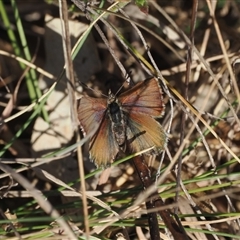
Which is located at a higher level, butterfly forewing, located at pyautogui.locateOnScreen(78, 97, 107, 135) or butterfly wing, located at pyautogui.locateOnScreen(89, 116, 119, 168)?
butterfly forewing, located at pyautogui.locateOnScreen(78, 97, 107, 135)

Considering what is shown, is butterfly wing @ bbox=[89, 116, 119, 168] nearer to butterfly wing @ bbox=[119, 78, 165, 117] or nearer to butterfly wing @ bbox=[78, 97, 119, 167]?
butterfly wing @ bbox=[78, 97, 119, 167]

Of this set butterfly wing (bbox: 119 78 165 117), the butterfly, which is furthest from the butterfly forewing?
butterfly wing (bbox: 119 78 165 117)

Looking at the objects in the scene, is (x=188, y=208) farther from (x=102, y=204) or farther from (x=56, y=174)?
(x=56, y=174)

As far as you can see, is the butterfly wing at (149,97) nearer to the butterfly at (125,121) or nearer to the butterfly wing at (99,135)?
the butterfly at (125,121)

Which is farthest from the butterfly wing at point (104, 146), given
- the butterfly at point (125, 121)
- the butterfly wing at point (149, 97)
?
the butterfly wing at point (149, 97)

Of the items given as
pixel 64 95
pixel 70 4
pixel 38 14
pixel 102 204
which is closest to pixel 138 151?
pixel 102 204
